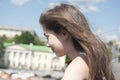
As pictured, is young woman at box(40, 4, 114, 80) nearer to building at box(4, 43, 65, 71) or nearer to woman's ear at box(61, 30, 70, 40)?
woman's ear at box(61, 30, 70, 40)

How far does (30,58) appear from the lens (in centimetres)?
9431

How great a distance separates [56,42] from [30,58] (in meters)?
93.0

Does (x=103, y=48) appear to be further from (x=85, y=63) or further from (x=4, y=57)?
(x=4, y=57)

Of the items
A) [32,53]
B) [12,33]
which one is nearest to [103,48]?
[32,53]

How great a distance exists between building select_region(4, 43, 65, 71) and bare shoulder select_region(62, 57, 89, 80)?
288ft

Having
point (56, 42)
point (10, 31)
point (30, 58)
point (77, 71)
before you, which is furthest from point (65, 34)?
point (10, 31)

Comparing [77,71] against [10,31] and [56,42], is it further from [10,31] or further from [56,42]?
[10,31]

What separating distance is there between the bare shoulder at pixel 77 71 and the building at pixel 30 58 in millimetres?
87841

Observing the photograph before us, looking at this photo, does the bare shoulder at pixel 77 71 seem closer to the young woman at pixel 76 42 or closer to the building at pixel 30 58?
the young woman at pixel 76 42

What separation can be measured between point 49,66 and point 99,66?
95981 mm

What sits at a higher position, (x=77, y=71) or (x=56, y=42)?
(x=56, y=42)

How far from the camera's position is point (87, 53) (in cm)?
161

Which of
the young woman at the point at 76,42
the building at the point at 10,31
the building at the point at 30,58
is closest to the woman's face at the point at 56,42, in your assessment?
the young woman at the point at 76,42

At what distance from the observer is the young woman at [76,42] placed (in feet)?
5.23
